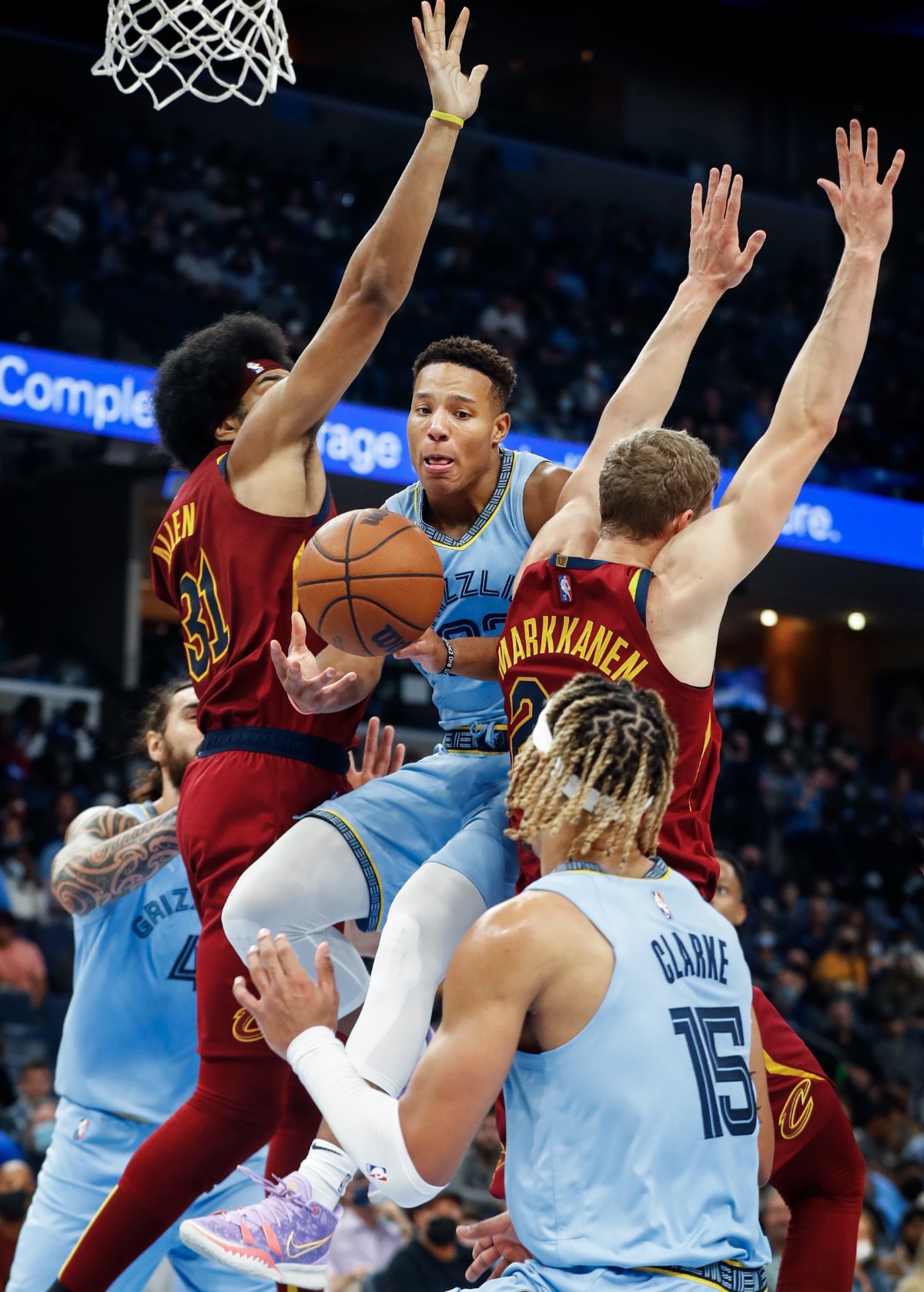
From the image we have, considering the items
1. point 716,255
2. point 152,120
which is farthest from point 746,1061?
point 152,120

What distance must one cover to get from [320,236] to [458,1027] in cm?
1607

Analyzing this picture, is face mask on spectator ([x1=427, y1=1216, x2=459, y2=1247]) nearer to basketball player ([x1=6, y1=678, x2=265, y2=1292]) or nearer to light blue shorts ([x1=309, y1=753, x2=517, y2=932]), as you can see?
basketball player ([x1=6, y1=678, x2=265, y2=1292])

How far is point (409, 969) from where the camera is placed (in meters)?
3.72

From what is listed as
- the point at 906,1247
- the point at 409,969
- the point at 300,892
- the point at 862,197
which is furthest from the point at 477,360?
the point at 906,1247

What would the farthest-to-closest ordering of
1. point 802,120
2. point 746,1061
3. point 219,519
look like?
1. point 802,120
2. point 219,519
3. point 746,1061

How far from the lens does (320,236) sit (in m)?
18.0

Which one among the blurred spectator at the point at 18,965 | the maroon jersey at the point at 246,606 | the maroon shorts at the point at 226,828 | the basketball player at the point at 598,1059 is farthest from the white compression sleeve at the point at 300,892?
the blurred spectator at the point at 18,965

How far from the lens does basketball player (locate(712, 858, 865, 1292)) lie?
452 cm

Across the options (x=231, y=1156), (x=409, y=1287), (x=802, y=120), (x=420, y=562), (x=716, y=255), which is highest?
(x=802, y=120)

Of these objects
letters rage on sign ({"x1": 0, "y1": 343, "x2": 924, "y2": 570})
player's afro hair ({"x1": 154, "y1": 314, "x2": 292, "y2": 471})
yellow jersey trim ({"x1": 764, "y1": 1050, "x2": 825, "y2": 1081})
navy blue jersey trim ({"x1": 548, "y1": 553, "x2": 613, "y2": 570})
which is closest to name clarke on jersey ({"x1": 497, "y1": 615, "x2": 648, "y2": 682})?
navy blue jersey trim ({"x1": 548, "y1": 553, "x2": 613, "y2": 570})

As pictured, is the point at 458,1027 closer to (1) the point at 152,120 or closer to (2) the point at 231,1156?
(2) the point at 231,1156

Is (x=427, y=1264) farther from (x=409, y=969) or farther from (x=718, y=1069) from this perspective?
(x=718, y=1069)

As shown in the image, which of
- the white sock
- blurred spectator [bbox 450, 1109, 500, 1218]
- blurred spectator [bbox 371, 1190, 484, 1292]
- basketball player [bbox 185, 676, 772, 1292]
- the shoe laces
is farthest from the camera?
blurred spectator [bbox 450, 1109, 500, 1218]

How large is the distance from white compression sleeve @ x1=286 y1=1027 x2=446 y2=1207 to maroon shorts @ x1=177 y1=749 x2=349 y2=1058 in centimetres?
83
